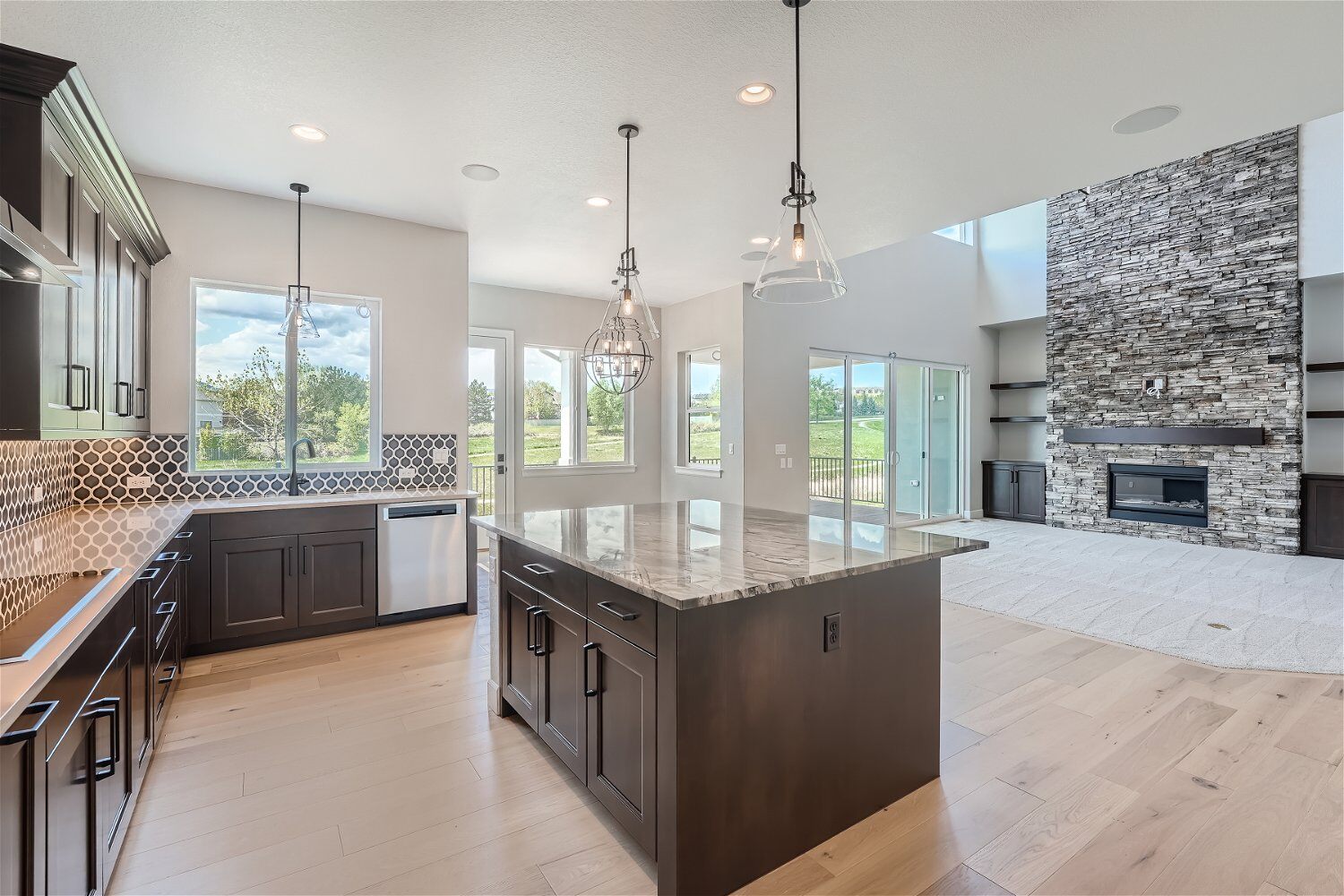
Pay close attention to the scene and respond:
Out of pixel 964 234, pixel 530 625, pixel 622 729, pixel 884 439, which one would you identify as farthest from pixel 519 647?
pixel 964 234

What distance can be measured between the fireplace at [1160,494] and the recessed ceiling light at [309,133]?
851 cm

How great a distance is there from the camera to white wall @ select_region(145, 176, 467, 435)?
148 inches

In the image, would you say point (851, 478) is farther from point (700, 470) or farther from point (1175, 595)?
point (1175, 595)

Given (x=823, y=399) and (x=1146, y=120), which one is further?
(x=823, y=399)

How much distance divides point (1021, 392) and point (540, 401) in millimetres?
6749

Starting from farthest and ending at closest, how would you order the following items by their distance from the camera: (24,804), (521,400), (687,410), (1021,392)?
(1021,392)
(687,410)
(521,400)
(24,804)

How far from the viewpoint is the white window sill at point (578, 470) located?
6688mm

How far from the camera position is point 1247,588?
4.91 m

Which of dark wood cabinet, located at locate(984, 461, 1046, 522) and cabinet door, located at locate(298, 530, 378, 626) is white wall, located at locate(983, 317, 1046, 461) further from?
cabinet door, located at locate(298, 530, 378, 626)

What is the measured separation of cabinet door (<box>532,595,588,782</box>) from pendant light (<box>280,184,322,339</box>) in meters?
2.82

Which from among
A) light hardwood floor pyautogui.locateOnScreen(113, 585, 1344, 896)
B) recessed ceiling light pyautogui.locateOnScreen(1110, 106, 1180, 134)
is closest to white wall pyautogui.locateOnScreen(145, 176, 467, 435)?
light hardwood floor pyautogui.locateOnScreen(113, 585, 1344, 896)

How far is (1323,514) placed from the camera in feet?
Answer: 20.2

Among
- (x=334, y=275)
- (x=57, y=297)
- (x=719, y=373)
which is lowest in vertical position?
(x=57, y=297)

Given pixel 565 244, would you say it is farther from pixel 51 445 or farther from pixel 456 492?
pixel 51 445
